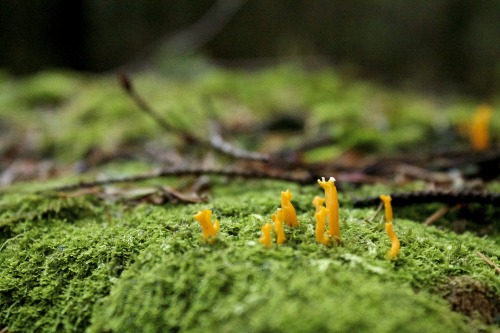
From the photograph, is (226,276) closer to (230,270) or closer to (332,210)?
(230,270)

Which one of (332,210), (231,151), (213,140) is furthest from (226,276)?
(213,140)

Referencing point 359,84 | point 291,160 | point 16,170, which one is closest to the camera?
point 291,160

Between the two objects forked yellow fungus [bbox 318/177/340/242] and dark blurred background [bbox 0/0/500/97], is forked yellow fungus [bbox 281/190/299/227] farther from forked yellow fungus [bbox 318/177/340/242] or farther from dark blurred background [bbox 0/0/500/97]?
dark blurred background [bbox 0/0/500/97]

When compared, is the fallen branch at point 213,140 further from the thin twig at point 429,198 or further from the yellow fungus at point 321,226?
the yellow fungus at point 321,226

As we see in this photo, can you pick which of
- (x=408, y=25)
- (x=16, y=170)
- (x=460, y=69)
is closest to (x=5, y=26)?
(x=16, y=170)

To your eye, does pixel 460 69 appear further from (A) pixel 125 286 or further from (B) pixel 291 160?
(A) pixel 125 286

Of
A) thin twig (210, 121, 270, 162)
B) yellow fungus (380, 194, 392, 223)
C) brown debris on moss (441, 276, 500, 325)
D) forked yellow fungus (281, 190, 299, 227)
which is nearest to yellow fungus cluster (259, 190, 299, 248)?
forked yellow fungus (281, 190, 299, 227)
